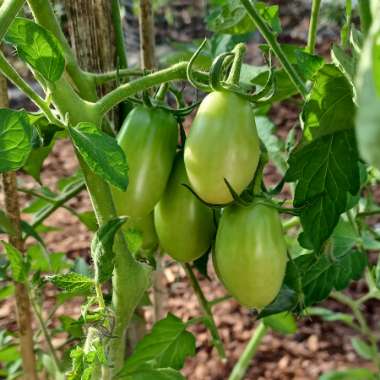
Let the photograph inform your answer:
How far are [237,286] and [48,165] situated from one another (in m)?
2.40

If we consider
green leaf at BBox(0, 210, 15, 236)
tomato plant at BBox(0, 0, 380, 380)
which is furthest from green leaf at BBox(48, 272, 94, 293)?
green leaf at BBox(0, 210, 15, 236)

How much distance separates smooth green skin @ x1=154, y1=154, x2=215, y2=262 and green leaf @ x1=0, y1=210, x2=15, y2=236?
0.30 metres

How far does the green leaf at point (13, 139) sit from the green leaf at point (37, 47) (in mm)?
50

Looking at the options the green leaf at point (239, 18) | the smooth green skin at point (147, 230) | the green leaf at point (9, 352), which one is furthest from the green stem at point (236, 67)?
the green leaf at point (9, 352)

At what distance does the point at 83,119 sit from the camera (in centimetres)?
69

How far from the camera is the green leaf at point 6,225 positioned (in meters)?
1.00

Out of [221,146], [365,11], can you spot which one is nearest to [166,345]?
[221,146]

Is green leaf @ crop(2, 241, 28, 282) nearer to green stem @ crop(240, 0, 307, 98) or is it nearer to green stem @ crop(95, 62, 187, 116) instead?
green stem @ crop(95, 62, 187, 116)

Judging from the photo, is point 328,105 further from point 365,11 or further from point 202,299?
point 202,299

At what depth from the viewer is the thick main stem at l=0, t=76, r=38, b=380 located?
3.32 ft

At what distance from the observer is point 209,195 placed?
677 millimetres

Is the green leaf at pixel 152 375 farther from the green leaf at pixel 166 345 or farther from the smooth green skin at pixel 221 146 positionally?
the smooth green skin at pixel 221 146

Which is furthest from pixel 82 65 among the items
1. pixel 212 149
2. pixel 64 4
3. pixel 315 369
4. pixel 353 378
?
pixel 315 369

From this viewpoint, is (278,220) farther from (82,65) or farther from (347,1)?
(82,65)
